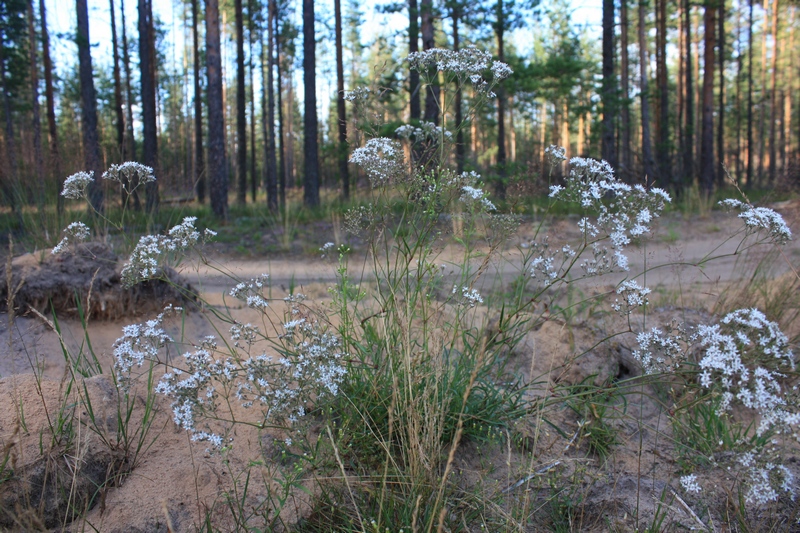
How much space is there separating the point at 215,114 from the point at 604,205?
11.4 m

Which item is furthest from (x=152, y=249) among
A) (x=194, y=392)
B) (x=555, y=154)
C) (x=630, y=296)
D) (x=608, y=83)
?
(x=608, y=83)

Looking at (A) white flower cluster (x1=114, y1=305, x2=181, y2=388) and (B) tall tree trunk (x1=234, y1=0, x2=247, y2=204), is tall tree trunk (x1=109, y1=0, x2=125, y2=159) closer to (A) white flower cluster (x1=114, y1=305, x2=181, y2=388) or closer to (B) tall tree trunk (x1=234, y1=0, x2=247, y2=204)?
(B) tall tree trunk (x1=234, y1=0, x2=247, y2=204)

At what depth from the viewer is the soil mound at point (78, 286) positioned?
433 cm

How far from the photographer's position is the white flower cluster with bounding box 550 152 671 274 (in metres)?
2.30

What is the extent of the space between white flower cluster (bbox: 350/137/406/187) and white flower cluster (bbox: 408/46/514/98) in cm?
50

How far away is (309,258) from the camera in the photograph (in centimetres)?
861

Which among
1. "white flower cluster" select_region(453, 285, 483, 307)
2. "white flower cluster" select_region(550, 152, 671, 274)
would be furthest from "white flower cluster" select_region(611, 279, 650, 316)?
"white flower cluster" select_region(453, 285, 483, 307)

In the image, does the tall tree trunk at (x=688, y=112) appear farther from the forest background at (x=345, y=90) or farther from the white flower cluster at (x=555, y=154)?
the white flower cluster at (x=555, y=154)

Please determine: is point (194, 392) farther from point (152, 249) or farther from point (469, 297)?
point (469, 297)

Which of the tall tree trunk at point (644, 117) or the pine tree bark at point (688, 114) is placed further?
the pine tree bark at point (688, 114)

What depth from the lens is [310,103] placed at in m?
13.3

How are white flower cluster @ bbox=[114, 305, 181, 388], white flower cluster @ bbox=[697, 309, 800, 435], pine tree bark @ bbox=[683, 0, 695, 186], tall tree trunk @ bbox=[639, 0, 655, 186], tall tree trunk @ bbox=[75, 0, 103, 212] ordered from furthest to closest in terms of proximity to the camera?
pine tree bark @ bbox=[683, 0, 695, 186], tall tree trunk @ bbox=[639, 0, 655, 186], tall tree trunk @ bbox=[75, 0, 103, 212], white flower cluster @ bbox=[114, 305, 181, 388], white flower cluster @ bbox=[697, 309, 800, 435]

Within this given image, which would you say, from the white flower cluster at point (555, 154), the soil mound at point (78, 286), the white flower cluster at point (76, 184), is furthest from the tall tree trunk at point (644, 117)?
the white flower cluster at point (76, 184)

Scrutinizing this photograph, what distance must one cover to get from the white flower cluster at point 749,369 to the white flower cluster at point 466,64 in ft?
5.02
